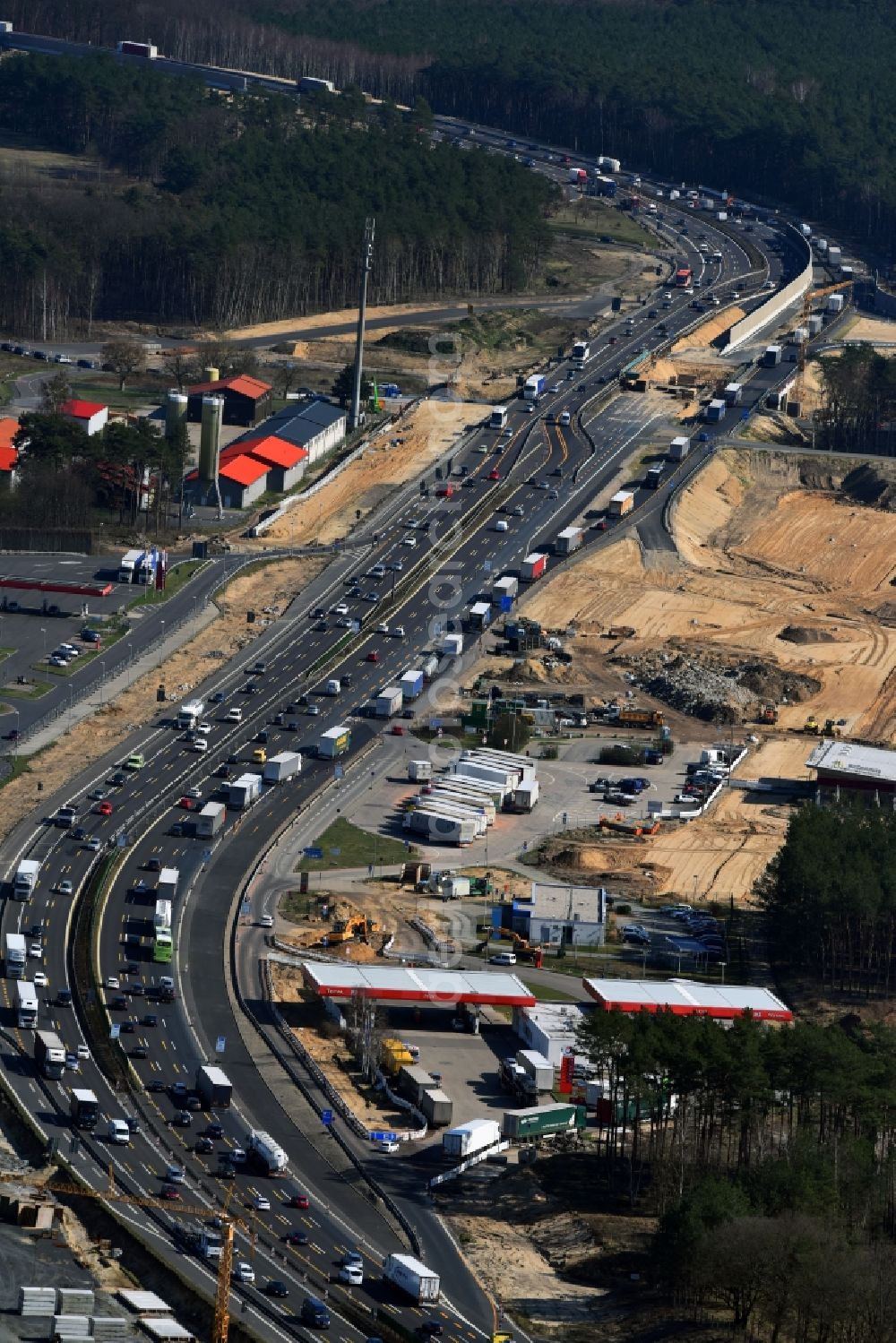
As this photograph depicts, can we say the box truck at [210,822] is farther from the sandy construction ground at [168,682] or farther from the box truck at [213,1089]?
the box truck at [213,1089]

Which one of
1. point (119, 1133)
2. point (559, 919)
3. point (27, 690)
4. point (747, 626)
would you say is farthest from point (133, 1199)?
point (747, 626)

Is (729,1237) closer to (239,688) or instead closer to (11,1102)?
(11,1102)

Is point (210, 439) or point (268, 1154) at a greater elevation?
point (210, 439)

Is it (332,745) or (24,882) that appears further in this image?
(332,745)

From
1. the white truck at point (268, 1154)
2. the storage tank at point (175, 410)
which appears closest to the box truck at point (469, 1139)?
the white truck at point (268, 1154)

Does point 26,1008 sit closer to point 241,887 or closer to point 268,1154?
point 268,1154

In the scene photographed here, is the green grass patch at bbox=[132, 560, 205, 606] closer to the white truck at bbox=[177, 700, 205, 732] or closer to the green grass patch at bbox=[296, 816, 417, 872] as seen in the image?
the white truck at bbox=[177, 700, 205, 732]
